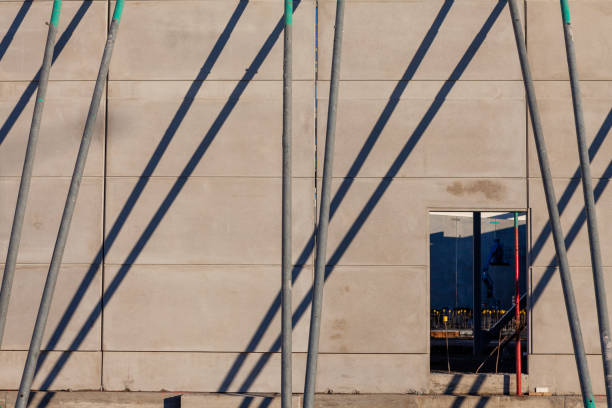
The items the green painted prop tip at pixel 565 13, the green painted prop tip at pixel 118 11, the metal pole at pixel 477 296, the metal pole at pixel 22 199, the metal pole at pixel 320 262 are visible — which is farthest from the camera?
the metal pole at pixel 477 296

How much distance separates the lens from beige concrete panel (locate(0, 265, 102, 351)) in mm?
11016

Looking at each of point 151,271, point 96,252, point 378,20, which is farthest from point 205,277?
point 378,20

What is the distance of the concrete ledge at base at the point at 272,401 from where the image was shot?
1071 centimetres

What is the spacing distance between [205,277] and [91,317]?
1.99m

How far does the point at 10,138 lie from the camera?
36.7ft

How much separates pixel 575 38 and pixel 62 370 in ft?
33.0

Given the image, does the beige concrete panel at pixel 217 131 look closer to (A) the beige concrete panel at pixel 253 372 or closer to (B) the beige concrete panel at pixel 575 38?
(A) the beige concrete panel at pixel 253 372

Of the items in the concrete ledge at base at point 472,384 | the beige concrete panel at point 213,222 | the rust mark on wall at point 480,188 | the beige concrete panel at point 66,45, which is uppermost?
the beige concrete panel at point 66,45

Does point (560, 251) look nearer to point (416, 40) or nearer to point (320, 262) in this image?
point (320, 262)

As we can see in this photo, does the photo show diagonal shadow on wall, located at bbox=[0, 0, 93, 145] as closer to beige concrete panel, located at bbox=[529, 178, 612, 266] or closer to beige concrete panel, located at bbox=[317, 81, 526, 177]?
beige concrete panel, located at bbox=[317, 81, 526, 177]

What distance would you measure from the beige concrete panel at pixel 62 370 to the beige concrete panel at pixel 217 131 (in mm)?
3102

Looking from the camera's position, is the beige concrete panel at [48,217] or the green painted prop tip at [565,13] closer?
the green painted prop tip at [565,13]

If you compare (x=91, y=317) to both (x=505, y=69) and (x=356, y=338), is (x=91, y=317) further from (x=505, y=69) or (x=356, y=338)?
(x=505, y=69)

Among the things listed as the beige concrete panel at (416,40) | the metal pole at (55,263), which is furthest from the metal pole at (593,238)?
the metal pole at (55,263)
